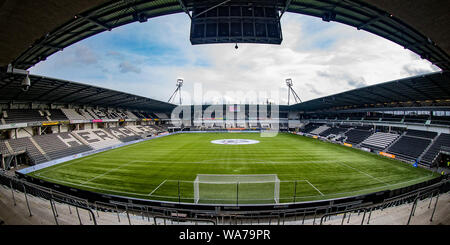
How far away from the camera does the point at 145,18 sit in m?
6.84

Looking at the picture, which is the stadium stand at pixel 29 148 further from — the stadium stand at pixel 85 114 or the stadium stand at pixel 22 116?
the stadium stand at pixel 85 114

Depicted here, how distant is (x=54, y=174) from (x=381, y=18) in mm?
26851

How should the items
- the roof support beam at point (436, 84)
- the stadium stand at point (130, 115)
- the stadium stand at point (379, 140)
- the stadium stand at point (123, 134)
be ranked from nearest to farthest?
the roof support beam at point (436, 84) < the stadium stand at point (379, 140) < the stadium stand at point (123, 134) < the stadium stand at point (130, 115)

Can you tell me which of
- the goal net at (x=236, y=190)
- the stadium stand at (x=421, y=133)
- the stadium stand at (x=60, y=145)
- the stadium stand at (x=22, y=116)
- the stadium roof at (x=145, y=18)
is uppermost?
the stadium roof at (x=145, y=18)

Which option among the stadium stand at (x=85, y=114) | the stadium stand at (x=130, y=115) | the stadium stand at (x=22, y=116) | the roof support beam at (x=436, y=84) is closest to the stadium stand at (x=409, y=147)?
the roof support beam at (x=436, y=84)

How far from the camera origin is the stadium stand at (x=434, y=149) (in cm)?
1805

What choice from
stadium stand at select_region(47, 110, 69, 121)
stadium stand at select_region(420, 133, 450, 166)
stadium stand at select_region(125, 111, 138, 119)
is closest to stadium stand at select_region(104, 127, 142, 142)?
stadium stand at select_region(125, 111, 138, 119)

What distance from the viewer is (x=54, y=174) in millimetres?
15719

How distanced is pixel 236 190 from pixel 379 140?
29662 mm

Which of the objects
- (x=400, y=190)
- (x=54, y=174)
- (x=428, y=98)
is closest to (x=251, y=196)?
(x=400, y=190)

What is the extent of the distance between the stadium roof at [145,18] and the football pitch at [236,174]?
837 centimetres

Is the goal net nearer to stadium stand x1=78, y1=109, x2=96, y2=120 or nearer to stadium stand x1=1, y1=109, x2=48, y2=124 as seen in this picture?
stadium stand x1=1, y1=109, x2=48, y2=124

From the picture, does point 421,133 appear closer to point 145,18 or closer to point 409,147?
point 409,147
